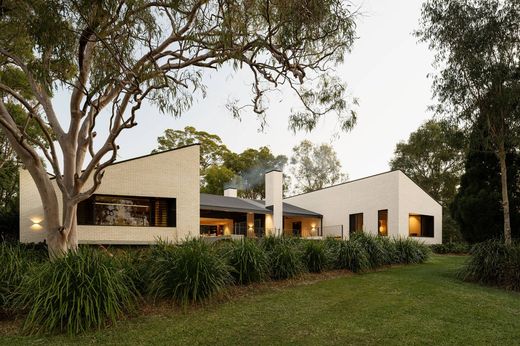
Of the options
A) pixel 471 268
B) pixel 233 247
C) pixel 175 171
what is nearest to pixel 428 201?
pixel 471 268

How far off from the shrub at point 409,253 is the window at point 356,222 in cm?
963

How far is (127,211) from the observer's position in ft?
49.6

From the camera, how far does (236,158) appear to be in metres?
36.1

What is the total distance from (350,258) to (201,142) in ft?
88.4

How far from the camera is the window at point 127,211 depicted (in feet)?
47.6

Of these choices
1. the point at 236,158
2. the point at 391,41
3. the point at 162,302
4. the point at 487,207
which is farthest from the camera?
the point at 236,158

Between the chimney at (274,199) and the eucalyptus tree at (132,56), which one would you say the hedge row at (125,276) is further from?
the chimney at (274,199)

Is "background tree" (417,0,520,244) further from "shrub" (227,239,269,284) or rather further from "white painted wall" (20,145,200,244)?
"white painted wall" (20,145,200,244)

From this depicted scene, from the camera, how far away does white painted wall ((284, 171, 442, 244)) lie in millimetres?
19781

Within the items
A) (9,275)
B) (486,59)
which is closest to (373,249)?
(486,59)

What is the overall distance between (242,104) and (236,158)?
25697 millimetres

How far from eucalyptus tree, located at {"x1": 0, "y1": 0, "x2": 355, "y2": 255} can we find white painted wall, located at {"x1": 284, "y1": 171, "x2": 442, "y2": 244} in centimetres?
1142

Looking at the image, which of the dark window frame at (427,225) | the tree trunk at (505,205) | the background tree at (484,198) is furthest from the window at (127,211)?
the dark window frame at (427,225)

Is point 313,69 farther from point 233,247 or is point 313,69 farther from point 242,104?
point 233,247
